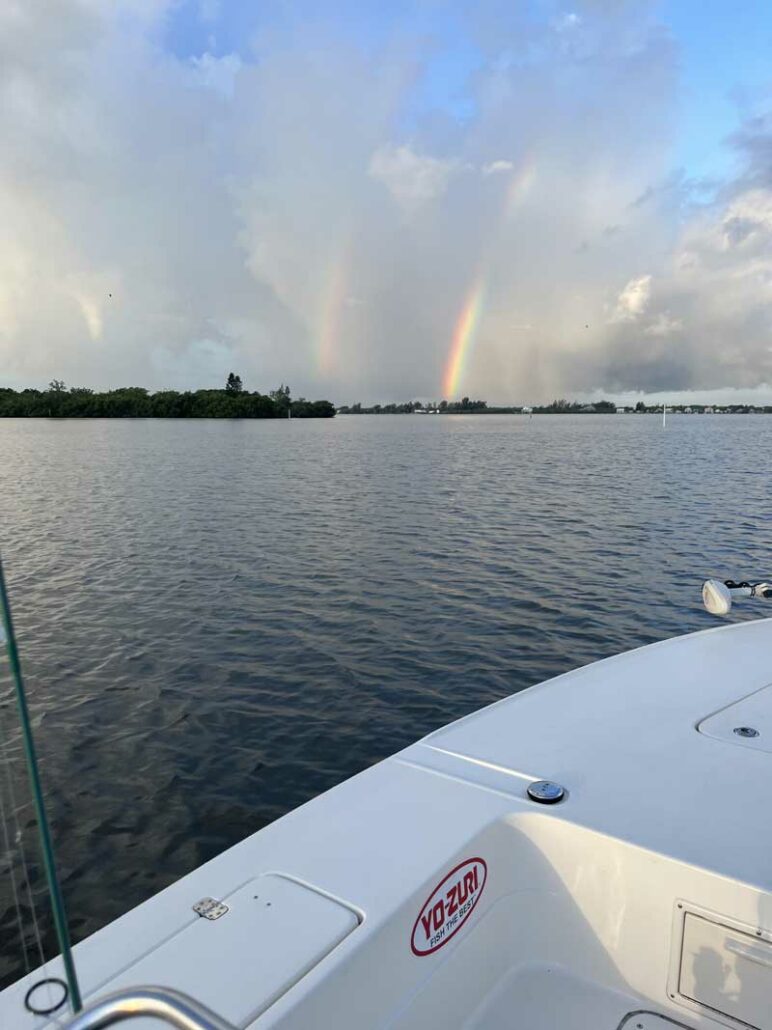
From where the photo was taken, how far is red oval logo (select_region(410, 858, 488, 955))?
2547 millimetres

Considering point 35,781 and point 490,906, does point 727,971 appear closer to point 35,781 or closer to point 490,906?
point 490,906

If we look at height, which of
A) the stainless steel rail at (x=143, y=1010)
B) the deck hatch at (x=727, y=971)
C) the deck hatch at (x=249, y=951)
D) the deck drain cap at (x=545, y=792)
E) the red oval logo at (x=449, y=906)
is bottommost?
the deck hatch at (x=727, y=971)

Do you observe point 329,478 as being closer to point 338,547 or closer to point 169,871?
point 338,547

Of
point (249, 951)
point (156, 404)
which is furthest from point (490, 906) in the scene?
point (156, 404)

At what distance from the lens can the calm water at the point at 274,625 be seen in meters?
6.16

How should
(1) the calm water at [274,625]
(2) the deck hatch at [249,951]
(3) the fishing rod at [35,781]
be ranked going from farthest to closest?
(1) the calm water at [274,625] < (2) the deck hatch at [249,951] < (3) the fishing rod at [35,781]

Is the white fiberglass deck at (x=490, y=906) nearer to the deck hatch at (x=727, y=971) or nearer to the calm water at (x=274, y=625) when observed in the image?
the deck hatch at (x=727, y=971)

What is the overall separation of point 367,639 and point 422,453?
38871 millimetres

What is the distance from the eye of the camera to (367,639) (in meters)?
10.2

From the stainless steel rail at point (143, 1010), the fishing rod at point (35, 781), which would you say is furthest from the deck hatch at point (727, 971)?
the fishing rod at point (35, 781)

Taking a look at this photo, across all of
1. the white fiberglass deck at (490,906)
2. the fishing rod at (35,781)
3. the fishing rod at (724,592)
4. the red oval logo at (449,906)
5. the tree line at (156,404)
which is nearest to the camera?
the fishing rod at (35,781)

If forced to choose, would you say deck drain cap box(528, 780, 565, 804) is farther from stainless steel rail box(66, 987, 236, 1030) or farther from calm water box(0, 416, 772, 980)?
calm water box(0, 416, 772, 980)

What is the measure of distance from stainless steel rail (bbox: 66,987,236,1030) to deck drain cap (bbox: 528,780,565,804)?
1.91m

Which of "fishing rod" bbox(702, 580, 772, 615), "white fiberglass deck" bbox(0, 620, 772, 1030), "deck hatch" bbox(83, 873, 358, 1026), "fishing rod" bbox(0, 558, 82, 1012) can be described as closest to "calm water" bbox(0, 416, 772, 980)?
"fishing rod" bbox(0, 558, 82, 1012)
